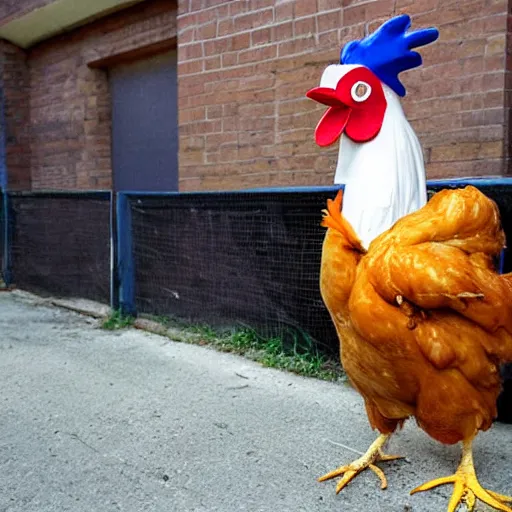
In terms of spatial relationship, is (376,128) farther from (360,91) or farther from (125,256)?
(125,256)

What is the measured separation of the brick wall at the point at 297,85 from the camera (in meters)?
4.28

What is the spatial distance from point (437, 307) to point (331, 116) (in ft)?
3.02

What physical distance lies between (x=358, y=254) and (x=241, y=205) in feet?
7.96

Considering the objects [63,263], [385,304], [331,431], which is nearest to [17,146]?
[63,263]

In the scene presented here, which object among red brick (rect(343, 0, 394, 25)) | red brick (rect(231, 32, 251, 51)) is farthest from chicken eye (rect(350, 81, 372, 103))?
red brick (rect(231, 32, 251, 51))

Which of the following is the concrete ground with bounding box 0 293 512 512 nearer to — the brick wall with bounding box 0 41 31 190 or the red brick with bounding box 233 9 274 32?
the red brick with bounding box 233 9 274 32

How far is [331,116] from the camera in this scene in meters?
2.67

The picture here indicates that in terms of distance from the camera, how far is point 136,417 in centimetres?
360

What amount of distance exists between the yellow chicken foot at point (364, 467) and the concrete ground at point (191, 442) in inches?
1.5

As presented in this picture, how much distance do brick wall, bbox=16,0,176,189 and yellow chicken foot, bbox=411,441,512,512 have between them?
600 centimetres

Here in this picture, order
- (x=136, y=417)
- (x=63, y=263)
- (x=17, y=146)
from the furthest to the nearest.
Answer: (x=17, y=146)
(x=63, y=263)
(x=136, y=417)

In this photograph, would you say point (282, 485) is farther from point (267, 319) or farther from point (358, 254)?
point (267, 319)

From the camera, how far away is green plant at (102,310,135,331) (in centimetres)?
580

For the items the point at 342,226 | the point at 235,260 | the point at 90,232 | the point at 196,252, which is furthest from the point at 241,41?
the point at 342,226
